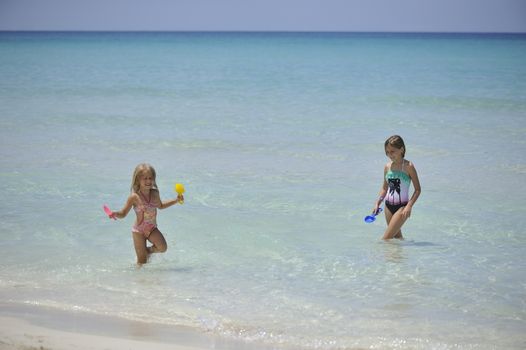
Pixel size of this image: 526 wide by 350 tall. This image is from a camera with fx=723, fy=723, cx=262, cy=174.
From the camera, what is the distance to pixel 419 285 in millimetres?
5664

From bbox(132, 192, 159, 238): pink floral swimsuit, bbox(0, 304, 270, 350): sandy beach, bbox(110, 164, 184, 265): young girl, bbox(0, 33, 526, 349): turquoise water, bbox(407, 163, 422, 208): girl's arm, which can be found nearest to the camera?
bbox(0, 304, 270, 350): sandy beach

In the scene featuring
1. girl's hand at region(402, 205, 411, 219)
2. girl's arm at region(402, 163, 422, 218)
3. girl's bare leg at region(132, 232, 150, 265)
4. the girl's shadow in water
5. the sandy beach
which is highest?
girl's arm at region(402, 163, 422, 218)

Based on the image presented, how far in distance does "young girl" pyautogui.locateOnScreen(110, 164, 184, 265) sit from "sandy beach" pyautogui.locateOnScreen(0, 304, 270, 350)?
1.14m

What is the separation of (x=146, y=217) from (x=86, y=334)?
156 cm

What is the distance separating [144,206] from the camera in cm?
597

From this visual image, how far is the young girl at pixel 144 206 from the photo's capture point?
586cm

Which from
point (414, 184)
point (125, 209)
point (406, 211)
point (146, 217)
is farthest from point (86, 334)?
point (414, 184)

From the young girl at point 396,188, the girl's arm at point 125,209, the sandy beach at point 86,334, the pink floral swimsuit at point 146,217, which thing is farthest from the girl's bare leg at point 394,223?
the sandy beach at point 86,334

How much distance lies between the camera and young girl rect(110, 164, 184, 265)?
586 centimetres

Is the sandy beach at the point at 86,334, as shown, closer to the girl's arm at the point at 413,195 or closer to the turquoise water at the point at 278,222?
the turquoise water at the point at 278,222

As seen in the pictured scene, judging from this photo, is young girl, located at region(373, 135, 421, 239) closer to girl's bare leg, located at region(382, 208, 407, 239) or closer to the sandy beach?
girl's bare leg, located at region(382, 208, 407, 239)

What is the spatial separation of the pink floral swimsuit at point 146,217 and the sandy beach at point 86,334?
3.76ft

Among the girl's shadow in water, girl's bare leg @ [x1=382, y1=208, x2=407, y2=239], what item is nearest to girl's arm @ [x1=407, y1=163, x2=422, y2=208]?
girl's bare leg @ [x1=382, y1=208, x2=407, y2=239]

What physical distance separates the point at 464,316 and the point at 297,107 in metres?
11.6
